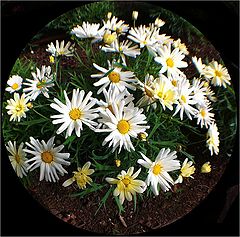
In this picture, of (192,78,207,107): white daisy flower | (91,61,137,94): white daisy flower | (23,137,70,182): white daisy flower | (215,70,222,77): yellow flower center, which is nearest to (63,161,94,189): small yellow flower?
(23,137,70,182): white daisy flower

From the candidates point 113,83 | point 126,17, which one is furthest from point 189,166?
point 126,17

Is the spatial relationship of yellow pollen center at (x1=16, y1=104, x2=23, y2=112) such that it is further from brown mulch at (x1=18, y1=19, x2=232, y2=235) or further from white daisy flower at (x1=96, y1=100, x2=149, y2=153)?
white daisy flower at (x1=96, y1=100, x2=149, y2=153)

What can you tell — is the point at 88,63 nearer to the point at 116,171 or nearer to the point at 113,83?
the point at 113,83

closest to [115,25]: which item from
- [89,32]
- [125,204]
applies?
[89,32]

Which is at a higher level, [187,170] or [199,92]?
[199,92]

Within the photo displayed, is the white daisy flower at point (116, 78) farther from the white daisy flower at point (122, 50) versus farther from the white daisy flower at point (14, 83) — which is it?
the white daisy flower at point (14, 83)

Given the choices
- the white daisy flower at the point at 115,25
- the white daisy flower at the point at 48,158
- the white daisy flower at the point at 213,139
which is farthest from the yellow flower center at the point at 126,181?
the white daisy flower at the point at 115,25

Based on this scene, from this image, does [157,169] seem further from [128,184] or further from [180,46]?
[180,46]
